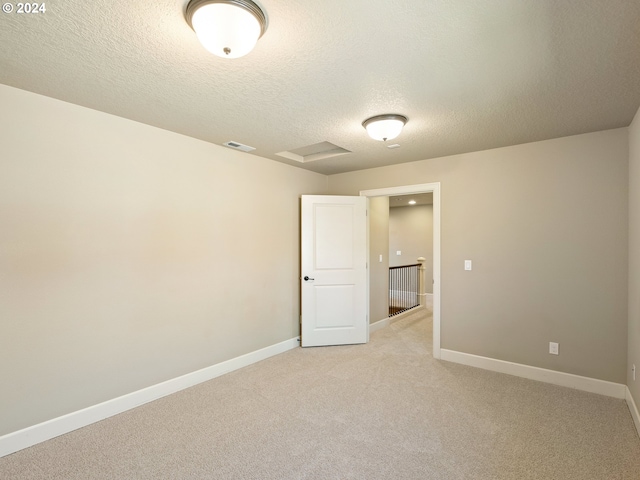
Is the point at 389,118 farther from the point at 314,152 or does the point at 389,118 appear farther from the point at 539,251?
the point at 539,251

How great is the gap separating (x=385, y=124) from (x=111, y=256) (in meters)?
2.59

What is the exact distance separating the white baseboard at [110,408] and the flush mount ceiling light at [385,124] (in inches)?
114

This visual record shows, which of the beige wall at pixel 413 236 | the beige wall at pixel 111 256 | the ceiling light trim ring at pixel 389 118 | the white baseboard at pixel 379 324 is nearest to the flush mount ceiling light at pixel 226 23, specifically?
the ceiling light trim ring at pixel 389 118

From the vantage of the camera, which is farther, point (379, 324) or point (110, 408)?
point (379, 324)

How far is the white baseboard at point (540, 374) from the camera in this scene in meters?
2.90

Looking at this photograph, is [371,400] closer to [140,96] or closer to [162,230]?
[162,230]

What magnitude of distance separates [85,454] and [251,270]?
7.09ft

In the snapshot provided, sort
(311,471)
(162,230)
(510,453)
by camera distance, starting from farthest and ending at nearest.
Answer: (162,230) → (510,453) → (311,471)

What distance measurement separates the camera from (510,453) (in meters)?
2.09

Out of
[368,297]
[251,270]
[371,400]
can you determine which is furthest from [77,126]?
[368,297]

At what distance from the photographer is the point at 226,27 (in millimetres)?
1398

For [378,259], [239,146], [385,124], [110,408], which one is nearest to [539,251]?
[385,124]

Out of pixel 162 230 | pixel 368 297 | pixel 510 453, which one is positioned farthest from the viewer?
pixel 368 297

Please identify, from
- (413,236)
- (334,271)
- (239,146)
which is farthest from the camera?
(413,236)
